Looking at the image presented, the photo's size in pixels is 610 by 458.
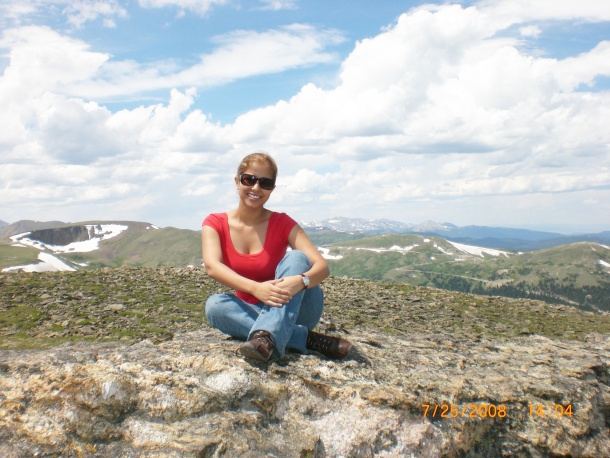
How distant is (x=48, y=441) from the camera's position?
22.4 ft

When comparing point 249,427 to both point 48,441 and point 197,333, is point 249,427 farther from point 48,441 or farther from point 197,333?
point 197,333

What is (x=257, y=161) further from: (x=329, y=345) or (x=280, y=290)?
(x=329, y=345)

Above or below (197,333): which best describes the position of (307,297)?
above

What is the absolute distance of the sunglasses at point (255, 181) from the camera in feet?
29.2

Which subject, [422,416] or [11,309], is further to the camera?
[11,309]

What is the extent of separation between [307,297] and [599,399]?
6.11m

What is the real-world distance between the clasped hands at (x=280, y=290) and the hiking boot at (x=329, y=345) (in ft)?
4.52

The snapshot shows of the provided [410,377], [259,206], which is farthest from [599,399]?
[259,206]

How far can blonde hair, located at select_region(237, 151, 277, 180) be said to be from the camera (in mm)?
8945

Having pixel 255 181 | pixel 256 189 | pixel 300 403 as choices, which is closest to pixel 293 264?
pixel 256 189

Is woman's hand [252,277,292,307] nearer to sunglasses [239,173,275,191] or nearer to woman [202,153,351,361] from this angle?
woman [202,153,351,361]

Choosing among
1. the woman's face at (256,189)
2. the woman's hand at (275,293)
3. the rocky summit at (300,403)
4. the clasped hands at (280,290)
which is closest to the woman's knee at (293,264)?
the clasped hands at (280,290)

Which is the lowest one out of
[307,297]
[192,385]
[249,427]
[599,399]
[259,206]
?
[599,399]

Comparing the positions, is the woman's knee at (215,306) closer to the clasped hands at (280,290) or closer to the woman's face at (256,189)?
the clasped hands at (280,290)
